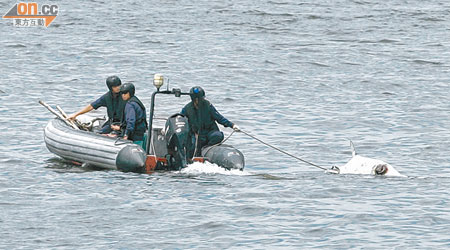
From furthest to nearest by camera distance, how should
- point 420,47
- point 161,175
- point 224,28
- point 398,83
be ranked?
point 224,28, point 420,47, point 398,83, point 161,175

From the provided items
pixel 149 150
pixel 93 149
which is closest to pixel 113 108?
pixel 93 149

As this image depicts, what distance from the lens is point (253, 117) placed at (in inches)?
1085

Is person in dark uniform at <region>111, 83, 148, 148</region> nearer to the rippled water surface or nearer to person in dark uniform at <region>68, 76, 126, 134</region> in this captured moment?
person in dark uniform at <region>68, 76, 126, 134</region>

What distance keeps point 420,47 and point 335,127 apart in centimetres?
1576

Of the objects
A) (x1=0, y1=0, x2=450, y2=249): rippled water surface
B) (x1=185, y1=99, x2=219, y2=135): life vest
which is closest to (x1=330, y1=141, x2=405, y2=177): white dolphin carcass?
(x1=0, y1=0, x2=450, y2=249): rippled water surface

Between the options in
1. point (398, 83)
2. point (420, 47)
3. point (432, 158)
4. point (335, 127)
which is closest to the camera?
point (432, 158)

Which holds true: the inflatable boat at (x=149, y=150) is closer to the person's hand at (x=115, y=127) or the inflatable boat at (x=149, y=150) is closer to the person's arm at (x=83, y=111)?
the person's hand at (x=115, y=127)

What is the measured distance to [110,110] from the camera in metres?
19.9

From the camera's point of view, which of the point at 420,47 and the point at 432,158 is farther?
the point at 420,47

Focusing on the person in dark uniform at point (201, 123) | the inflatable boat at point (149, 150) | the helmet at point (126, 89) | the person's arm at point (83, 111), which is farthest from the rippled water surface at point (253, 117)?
the helmet at point (126, 89)

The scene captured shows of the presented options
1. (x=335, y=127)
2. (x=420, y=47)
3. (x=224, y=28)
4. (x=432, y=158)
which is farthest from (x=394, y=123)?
(x=224, y=28)

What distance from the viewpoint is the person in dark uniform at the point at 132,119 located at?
19219 mm

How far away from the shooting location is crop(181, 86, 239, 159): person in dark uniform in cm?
1930

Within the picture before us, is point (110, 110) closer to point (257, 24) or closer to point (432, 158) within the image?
point (432, 158)
